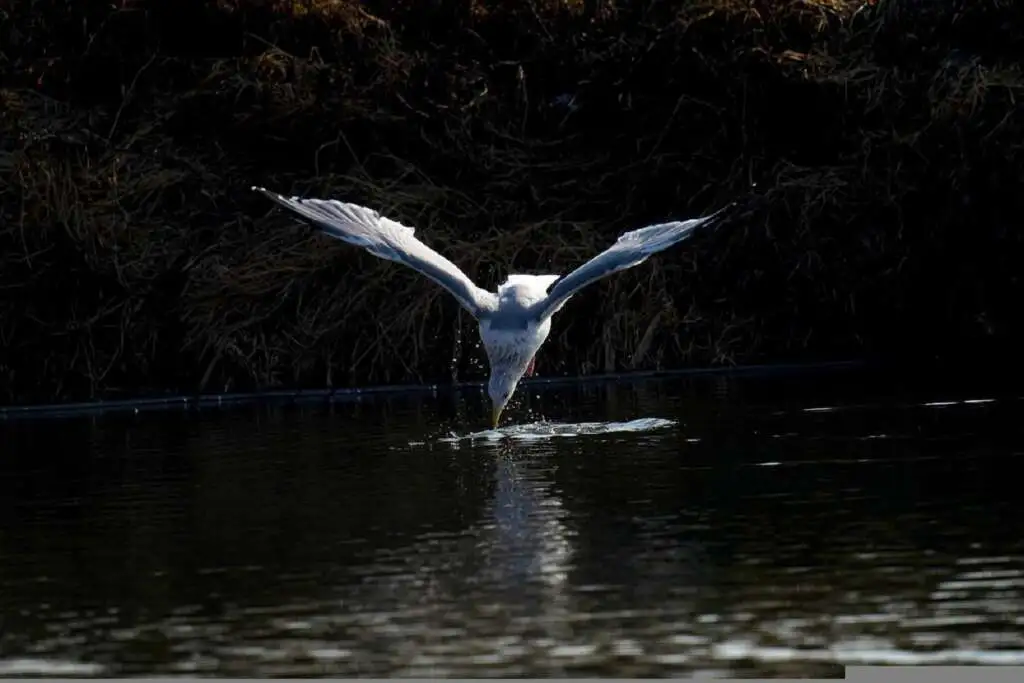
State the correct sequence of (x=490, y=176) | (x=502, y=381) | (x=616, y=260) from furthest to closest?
(x=490, y=176), (x=502, y=381), (x=616, y=260)

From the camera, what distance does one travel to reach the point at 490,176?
23984mm

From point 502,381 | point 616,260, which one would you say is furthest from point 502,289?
point 616,260

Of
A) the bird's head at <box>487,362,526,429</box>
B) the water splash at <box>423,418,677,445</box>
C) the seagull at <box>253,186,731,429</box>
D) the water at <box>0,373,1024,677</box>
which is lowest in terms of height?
the water at <box>0,373,1024,677</box>

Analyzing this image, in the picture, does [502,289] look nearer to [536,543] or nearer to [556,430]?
[556,430]

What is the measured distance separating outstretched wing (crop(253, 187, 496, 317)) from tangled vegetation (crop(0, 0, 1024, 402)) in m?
4.54

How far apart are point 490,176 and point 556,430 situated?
777cm

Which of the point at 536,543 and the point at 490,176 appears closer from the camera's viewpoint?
the point at 536,543

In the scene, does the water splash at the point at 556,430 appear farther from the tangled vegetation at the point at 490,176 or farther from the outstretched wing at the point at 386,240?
the tangled vegetation at the point at 490,176

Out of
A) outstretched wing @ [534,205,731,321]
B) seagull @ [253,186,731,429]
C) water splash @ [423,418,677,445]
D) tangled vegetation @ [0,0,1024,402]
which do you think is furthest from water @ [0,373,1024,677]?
tangled vegetation @ [0,0,1024,402]

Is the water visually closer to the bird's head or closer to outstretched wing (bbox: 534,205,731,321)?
the bird's head

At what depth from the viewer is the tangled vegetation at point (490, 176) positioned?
21844mm

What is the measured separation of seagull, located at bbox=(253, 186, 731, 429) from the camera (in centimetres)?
1620

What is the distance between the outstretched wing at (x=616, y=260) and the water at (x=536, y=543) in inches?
36.7

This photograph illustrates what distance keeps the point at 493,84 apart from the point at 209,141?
296 cm
